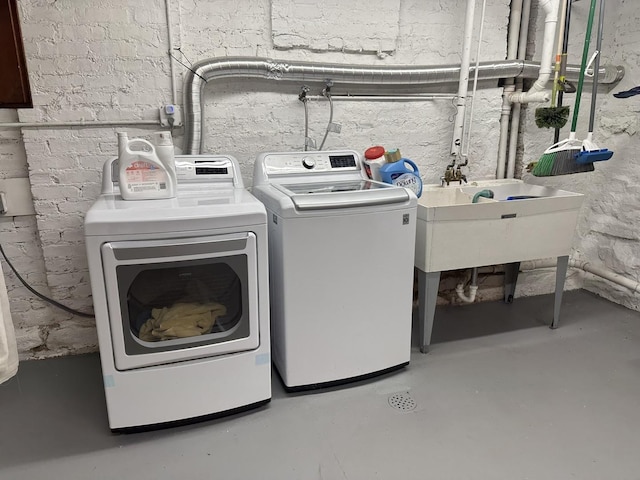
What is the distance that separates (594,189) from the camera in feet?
10.00

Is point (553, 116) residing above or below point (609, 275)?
above

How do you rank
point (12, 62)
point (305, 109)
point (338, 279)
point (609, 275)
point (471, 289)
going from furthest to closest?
point (609, 275), point (471, 289), point (305, 109), point (338, 279), point (12, 62)

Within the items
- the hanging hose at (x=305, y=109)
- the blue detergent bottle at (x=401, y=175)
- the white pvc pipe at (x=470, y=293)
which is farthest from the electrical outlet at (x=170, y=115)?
the white pvc pipe at (x=470, y=293)

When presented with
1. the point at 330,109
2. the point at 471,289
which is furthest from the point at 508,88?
the point at 471,289

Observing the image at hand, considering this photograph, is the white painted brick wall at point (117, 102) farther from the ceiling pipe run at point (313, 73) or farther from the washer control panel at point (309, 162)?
the washer control panel at point (309, 162)

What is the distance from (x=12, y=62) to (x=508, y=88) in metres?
2.65

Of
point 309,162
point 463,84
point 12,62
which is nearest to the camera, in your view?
point 12,62

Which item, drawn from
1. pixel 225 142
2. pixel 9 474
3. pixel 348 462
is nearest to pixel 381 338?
pixel 348 462

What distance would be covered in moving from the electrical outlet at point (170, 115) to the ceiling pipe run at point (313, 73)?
0.16 feet

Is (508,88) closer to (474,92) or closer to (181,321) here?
(474,92)

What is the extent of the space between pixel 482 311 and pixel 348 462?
5.40ft

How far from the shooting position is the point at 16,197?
6.99 feet

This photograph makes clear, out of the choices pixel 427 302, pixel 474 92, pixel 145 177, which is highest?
pixel 474 92

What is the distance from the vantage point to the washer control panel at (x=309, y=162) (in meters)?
2.20
